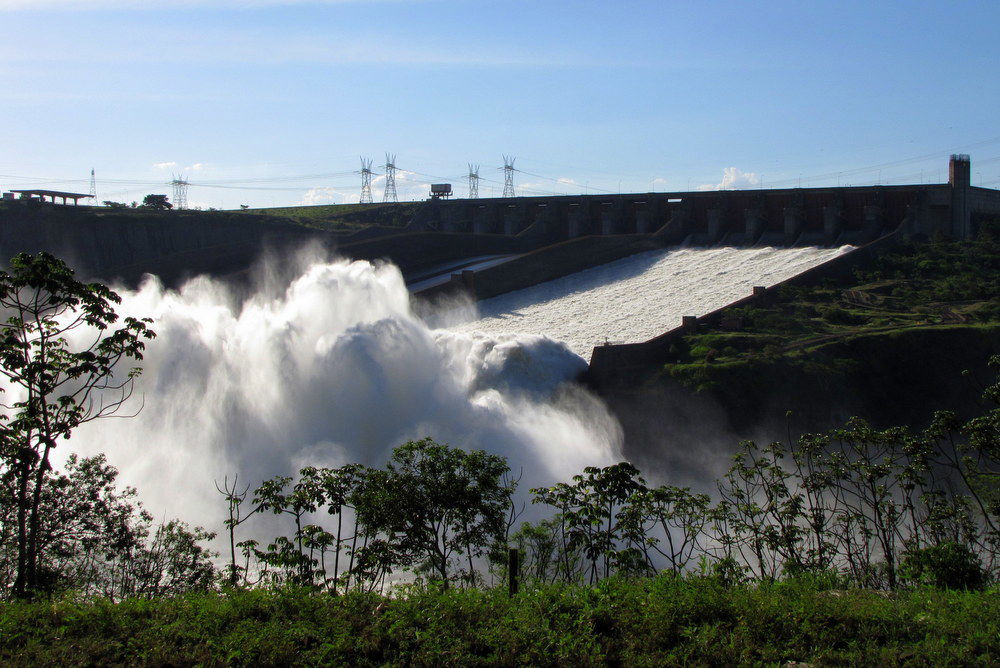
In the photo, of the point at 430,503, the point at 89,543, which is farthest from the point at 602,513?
the point at 89,543

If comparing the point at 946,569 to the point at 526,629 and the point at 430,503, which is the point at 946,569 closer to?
the point at 526,629

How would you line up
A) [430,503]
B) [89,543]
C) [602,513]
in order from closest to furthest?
[602,513] < [430,503] < [89,543]

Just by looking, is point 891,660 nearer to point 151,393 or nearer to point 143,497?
point 143,497

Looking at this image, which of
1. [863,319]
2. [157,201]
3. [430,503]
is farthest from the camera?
[157,201]

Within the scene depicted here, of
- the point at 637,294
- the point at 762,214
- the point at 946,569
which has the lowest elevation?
the point at 946,569

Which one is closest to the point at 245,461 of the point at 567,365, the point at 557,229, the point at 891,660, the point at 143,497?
the point at 143,497

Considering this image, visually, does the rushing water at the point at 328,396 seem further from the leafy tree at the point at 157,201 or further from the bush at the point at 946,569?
the leafy tree at the point at 157,201

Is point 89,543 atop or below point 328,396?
below

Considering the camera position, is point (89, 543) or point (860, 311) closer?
point (89, 543)
